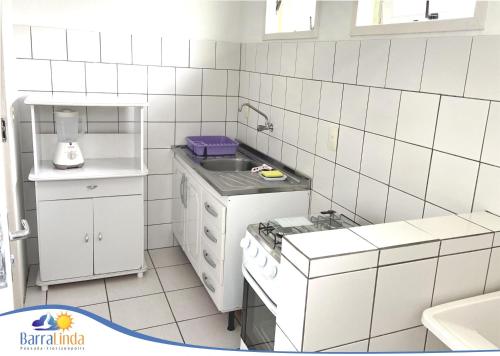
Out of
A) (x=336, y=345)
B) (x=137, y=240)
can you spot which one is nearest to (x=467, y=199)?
(x=336, y=345)

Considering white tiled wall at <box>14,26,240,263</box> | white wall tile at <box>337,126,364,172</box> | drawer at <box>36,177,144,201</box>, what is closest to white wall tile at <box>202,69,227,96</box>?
white tiled wall at <box>14,26,240,263</box>

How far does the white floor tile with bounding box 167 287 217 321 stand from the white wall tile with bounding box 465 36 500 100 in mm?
1840

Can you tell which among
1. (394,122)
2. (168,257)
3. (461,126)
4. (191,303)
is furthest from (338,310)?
(168,257)

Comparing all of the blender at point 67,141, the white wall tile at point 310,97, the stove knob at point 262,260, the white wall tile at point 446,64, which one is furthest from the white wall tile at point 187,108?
the white wall tile at point 446,64

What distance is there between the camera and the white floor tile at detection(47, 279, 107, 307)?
2588 millimetres

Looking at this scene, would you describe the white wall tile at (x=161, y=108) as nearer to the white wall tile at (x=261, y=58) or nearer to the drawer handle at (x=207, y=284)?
the white wall tile at (x=261, y=58)

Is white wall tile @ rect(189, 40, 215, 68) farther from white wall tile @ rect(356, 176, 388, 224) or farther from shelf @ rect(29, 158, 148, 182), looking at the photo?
white wall tile @ rect(356, 176, 388, 224)

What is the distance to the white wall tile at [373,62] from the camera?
1783mm

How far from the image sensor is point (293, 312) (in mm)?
1207

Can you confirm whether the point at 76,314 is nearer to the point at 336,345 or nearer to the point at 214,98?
the point at 336,345

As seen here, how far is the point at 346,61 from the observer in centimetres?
201

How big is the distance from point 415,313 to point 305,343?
0.36 metres

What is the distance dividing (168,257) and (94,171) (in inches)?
36.0

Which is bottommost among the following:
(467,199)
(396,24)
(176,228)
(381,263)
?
(176,228)
